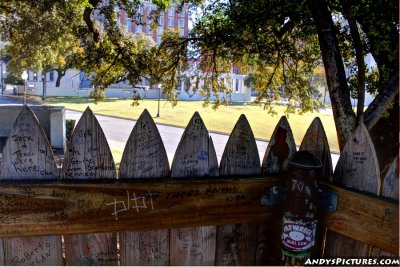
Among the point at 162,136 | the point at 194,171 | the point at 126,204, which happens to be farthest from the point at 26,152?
the point at 162,136

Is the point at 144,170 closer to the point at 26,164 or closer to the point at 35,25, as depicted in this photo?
the point at 26,164

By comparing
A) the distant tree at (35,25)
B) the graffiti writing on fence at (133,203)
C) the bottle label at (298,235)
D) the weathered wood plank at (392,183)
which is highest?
the distant tree at (35,25)

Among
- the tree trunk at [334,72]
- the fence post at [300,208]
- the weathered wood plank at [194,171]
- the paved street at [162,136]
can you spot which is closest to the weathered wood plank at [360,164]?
the fence post at [300,208]

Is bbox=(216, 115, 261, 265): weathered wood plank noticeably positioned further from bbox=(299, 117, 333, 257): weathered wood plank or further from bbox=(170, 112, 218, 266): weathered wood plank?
bbox=(299, 117, 333, 257): weathered wood plank

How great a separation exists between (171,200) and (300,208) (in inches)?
24.9

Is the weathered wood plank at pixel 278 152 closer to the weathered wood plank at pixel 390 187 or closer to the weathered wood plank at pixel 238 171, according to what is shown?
the weathered wood plank at pixel 238 171

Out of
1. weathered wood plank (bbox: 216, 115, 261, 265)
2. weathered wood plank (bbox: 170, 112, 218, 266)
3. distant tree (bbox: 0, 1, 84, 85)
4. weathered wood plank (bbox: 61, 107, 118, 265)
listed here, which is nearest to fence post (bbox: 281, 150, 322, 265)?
weathered wood plank (bbox: 216, 115, 261, 265)

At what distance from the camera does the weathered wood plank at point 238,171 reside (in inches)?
79.2

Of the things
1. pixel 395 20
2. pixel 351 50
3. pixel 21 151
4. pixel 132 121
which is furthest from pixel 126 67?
pixel 132 121

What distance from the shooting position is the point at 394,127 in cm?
390

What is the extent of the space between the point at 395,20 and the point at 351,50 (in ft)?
4.61

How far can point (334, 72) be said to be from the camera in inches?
113

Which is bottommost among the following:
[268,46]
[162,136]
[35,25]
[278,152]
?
[162,136]

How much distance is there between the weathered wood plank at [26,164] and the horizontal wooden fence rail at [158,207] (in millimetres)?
52
